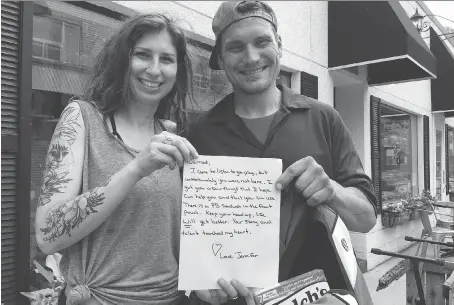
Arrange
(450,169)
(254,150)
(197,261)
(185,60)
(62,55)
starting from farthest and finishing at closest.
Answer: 1. (450,169)
2. (62,55)
3. (185,60)
4. (254,150)
5. (197,261)

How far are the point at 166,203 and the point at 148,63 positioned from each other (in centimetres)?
52

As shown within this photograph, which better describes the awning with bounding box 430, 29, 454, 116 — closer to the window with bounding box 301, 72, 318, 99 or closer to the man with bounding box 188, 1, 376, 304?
the window with bounding box 301, 72, 318, 99

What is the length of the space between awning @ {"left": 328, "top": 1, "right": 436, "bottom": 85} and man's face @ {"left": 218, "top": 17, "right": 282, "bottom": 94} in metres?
4.30

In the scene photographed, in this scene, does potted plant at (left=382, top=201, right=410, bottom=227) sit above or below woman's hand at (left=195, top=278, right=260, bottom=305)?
below

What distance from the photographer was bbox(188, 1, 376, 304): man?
1.40m

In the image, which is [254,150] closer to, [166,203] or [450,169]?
[166,203]

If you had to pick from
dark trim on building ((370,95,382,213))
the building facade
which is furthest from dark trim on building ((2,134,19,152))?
dark trim on building ((370,95,382,213))

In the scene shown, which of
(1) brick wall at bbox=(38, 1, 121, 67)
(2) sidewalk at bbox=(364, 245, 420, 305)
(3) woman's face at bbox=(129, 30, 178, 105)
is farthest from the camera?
(2) sidewalk at bbox=(364, 245, 420, 305)

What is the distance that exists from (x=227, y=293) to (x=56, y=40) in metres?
2.34

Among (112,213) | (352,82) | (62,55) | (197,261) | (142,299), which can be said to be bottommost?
(142,299)

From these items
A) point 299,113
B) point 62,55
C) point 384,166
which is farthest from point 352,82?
point 299,113

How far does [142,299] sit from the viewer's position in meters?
1.33
